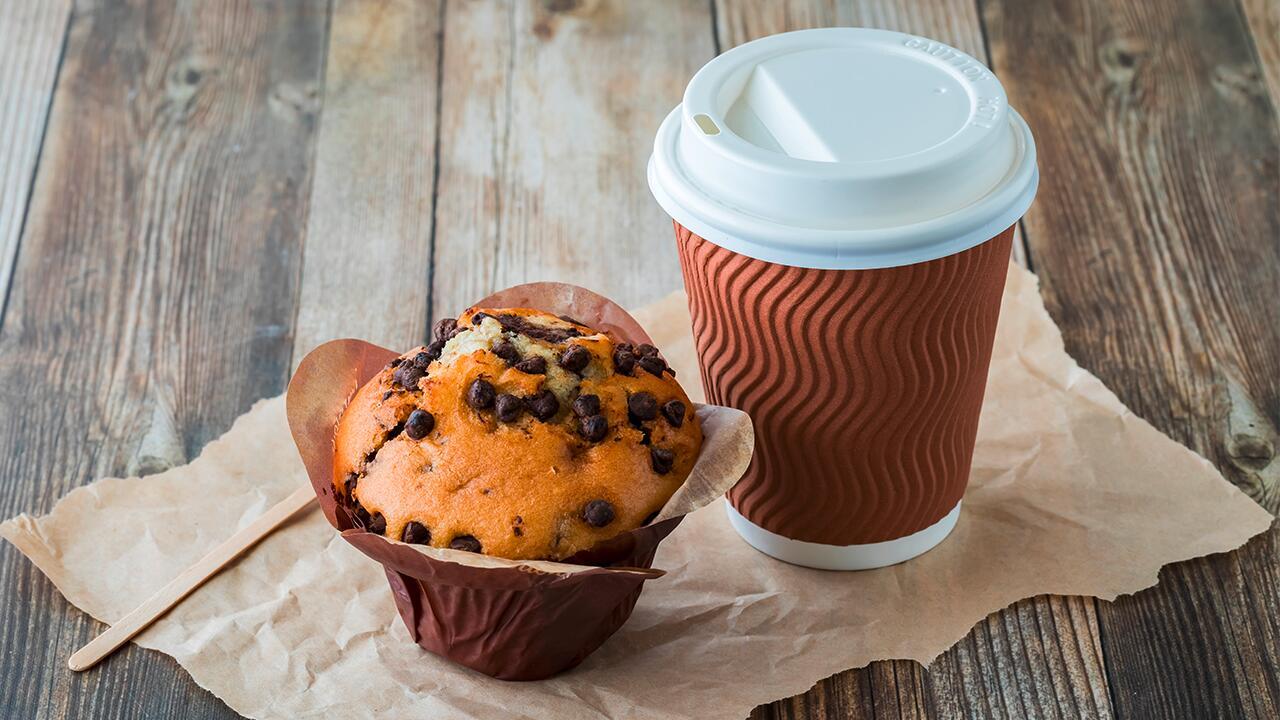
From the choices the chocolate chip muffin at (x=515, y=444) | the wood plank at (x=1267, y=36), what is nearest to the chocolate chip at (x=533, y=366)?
the chocolate chip muffin at (x=515, y=444)

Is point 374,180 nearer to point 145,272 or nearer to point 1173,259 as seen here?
point 145,272

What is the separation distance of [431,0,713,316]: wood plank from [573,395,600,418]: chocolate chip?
1.98 feet

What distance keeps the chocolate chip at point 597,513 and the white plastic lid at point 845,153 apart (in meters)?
0.25

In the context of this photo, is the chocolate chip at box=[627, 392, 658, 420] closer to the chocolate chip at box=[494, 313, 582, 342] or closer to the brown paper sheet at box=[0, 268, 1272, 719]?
the chocolate chip at box=[494, 313, 582, 342]

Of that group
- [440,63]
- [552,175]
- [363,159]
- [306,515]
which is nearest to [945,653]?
[306,515]

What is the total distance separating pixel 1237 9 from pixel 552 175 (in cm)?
114

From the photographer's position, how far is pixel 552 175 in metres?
2.02

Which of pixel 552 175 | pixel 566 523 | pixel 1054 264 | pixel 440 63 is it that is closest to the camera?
pixel 566 523

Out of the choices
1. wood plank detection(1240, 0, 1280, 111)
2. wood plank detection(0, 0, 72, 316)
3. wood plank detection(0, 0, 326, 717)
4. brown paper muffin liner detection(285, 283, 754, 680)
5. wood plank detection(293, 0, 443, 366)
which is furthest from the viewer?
wood plank detection(1240, 0, 1280, 111)

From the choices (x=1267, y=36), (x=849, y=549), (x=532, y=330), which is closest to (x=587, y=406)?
(x=532, y=330)

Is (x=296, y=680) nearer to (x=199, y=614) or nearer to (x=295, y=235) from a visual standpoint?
(x=199, y=614)

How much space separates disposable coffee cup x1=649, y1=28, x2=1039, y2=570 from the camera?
1.17m

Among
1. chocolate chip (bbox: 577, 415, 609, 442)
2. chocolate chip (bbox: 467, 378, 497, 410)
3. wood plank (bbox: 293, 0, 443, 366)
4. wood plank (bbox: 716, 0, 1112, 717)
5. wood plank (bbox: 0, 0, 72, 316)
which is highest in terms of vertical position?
chocolate chip (bbox: 467, 378, 497, 410)

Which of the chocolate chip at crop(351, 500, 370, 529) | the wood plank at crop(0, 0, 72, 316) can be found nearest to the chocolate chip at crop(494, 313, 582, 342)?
the chocolate chip at crop(351, 500, 370, 529)
